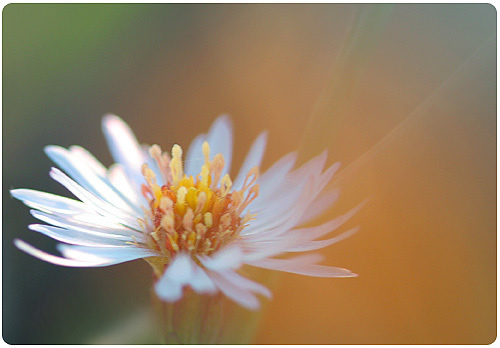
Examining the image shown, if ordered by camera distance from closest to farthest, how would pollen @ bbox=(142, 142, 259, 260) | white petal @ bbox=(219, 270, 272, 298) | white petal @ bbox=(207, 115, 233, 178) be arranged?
white petal @ bbox=(219, 270, 272, 298), pollen @ bbox=(142, 142, 259, 260), white petal @ bbox=(207, 115, 233, 178)

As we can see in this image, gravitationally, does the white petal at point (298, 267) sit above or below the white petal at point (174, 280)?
above

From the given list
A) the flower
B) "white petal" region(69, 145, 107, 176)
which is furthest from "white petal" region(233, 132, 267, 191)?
"white petal" region(69, 145, 107, 176)

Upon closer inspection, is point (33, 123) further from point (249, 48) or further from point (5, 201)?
point (249, 48)

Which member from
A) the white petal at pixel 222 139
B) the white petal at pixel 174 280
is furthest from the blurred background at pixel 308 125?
the white petal at pixel 174 280

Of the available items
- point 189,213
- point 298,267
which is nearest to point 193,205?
point 189,213

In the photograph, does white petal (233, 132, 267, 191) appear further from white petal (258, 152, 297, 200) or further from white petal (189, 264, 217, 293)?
white petal (189, 264, 217, 293)

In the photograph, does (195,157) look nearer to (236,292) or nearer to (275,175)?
(275,175)

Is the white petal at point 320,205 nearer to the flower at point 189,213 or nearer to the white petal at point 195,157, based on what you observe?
the flower at point 189,213

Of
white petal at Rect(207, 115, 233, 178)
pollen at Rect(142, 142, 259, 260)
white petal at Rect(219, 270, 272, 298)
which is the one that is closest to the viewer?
white petal at Rect(219, 270, 272, 298)

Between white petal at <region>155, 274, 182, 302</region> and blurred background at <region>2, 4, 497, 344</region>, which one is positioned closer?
white petal at <region>155, 274, 182, 302</region>
